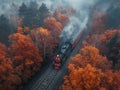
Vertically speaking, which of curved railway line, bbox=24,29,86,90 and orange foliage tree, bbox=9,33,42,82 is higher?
orange foliage tree, bbox=9,33,42,82

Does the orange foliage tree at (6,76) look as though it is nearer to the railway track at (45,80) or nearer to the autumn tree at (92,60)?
the railway track at (45,80)

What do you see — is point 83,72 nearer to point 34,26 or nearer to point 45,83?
point 45,83

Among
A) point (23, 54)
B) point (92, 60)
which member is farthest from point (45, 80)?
point (92, 60)

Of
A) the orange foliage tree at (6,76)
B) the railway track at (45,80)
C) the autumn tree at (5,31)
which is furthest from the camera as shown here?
the autumn tree at (5,31)

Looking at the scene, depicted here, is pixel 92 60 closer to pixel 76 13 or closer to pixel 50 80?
pixel 50 80

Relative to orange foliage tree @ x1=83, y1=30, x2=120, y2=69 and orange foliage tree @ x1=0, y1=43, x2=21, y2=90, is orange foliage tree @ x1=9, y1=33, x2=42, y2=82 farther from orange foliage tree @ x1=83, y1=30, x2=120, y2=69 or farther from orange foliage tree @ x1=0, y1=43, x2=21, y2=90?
orange foliage tree @ x1=83, y1=30, x2=120, y2=69

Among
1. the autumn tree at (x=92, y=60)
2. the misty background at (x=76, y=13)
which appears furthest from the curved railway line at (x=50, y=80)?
the misty background at (x=76, y=13)

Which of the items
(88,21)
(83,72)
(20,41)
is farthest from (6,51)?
(88,21)

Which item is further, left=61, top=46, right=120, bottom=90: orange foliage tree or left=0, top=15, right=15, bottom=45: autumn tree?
left=0, top=15, right=15, bottom=45: autumn tree

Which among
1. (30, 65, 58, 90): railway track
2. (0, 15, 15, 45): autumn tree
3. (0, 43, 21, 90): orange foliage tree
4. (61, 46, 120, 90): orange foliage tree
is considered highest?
(0, 15, 15, 45): autumn tree

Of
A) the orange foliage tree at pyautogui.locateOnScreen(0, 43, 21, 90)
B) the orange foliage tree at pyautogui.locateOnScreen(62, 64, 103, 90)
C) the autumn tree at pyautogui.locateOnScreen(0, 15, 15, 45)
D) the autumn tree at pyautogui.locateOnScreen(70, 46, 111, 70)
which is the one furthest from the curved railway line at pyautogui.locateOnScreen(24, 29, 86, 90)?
the autumn tree at pyautogui.locateOnScreen(0, 15, 15, 45)

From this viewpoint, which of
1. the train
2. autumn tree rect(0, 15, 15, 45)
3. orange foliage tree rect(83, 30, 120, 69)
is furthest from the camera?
autumn tree rect(0, 15, 15, 45)
